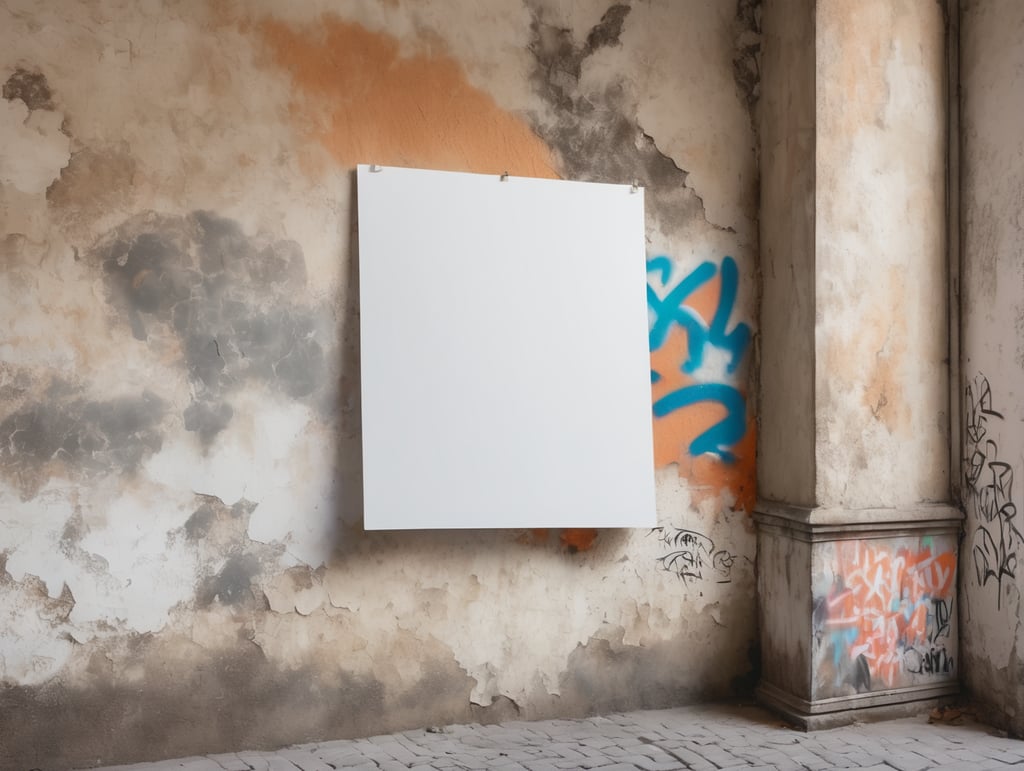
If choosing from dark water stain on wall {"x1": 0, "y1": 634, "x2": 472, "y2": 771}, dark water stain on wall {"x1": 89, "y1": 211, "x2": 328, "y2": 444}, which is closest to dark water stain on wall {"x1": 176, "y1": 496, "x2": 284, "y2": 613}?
dark water stain on wall {"x1": 0, "y1": 634, "x2": 472, "y2": 771}

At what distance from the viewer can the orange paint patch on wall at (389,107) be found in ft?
14.0

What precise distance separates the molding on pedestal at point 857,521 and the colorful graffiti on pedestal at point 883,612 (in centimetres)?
5

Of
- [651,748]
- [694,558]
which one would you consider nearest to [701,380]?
[694,558]

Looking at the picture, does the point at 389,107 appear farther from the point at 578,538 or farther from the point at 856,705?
the point at 856,705

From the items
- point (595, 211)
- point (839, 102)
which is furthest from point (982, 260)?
point (595, 211)

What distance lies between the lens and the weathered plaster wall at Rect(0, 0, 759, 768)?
12.6 ft

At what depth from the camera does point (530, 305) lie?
14.6 ft

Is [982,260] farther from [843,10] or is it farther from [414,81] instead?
[414,81]

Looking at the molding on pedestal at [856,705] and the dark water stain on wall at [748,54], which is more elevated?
the dark water stain on wall at [748,54]

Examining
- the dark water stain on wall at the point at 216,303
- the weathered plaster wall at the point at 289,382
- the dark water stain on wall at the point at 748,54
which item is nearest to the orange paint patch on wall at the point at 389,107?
the weathered plaster wall at the point at 289,382

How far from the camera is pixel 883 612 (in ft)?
15.3

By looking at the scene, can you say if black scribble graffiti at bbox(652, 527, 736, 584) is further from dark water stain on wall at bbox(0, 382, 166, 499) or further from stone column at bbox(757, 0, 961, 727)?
dark water stain on wall at bbox(0, 382, 166, 499)

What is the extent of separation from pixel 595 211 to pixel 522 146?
0.49m

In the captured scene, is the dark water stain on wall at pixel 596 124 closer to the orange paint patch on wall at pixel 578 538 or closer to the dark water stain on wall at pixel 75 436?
the orange paint patch on wall at pixel 578 538
